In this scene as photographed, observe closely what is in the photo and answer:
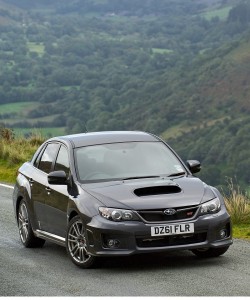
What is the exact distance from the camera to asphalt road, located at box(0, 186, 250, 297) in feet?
26.5

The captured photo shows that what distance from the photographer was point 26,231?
11.2 m

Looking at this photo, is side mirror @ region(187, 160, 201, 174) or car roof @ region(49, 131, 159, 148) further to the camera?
side mirror @ region(187, 160, 201, 174)

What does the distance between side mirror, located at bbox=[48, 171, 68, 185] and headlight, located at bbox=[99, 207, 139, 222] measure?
0.84 m

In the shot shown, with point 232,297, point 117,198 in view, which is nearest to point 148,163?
point 117,198

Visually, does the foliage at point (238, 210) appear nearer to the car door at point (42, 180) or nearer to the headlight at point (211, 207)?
the car door at point (42, 180)

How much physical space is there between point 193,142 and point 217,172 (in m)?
50.2

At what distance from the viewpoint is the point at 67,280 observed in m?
8.77

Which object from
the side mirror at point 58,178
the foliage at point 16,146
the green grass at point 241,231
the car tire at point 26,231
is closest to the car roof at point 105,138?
the side mirror at point 58,178

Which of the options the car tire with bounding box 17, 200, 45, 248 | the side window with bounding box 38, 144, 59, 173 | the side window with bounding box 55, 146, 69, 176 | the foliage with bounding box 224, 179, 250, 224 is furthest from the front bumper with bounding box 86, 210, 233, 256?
the foliage with bounding box 224, 179, 250, 224

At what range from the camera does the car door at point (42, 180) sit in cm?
1059

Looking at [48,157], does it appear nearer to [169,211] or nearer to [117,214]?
[117,214]

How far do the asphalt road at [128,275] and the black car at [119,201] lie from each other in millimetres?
208

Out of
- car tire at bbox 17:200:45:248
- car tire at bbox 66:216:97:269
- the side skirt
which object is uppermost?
car tire at bbox 66:216:97:269

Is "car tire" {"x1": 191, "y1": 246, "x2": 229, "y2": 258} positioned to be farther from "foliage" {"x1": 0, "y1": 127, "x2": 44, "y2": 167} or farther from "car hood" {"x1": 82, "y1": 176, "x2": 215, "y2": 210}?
"foliage" {"x1": 0, "y1": 127, "x2": 44, "y2": 167}
